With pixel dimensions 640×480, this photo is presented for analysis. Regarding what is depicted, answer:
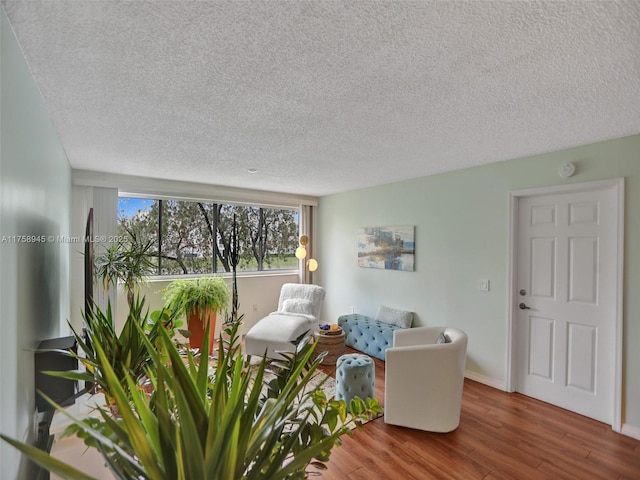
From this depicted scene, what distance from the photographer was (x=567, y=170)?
A: 278 cm

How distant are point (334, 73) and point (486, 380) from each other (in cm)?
344

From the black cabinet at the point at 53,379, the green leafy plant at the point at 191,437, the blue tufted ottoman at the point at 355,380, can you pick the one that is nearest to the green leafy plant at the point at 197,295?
the blue tufted ottoman at the point at 355,380

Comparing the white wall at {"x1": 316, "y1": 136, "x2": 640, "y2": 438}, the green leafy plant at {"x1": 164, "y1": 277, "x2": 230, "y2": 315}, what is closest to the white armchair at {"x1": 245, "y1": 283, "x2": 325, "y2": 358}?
the green leafy plant at {"x1": 164, "y1": 277, "x2": 230, "y2": 315}

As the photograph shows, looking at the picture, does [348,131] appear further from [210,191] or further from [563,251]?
[210,191]

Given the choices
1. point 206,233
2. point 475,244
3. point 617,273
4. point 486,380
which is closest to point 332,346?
point 486,380

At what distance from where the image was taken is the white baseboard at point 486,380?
325cm

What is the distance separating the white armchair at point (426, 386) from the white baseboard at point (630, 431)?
1262 mm

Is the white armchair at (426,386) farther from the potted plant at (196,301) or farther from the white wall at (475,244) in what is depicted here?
the potted plant at (196,301)

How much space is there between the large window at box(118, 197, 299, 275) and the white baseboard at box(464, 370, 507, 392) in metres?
3.34

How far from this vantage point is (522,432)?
2.52 meters

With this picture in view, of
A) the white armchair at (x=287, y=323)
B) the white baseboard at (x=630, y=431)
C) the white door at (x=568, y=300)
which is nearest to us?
the white baseboard at (x=630, y=431)

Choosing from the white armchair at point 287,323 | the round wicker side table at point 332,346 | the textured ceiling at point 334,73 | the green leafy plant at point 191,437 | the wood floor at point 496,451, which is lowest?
the wood floor at point 496,451

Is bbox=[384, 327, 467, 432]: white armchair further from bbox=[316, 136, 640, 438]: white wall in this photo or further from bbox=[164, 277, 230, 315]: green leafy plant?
bbox=[164, 277, 230, 315]: green leafy plant

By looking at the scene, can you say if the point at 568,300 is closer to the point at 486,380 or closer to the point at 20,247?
the point at 486,380
